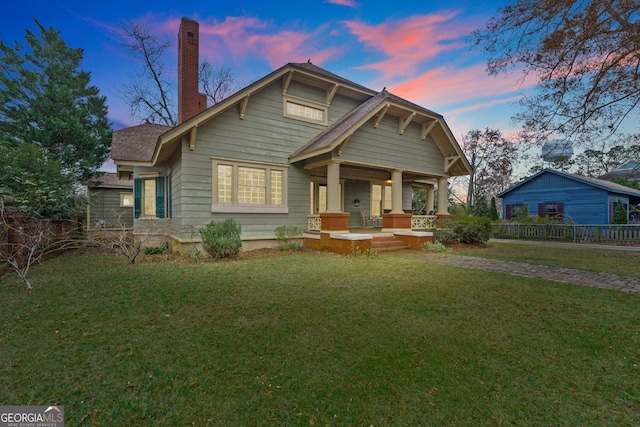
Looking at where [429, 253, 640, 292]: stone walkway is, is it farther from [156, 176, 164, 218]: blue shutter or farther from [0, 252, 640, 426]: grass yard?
[156, 176, 164, 218]: blue shutter

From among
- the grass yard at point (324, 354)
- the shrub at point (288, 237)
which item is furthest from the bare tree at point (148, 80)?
the grass yard at point (324, 354)

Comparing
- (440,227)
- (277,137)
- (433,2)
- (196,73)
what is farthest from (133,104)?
(440,227)

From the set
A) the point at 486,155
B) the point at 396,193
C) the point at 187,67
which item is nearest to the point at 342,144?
the point at 396,193

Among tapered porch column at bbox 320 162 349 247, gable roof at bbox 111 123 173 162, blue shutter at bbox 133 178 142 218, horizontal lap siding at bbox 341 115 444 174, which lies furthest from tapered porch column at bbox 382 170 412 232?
blue shutter at bbox 133 178 142 218

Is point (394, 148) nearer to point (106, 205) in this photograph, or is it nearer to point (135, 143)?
point (135, 143)

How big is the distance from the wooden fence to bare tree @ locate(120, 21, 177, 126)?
85.6ft

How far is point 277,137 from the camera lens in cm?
1095

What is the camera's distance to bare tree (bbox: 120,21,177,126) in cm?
1988

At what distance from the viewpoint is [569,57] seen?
22.4 feet

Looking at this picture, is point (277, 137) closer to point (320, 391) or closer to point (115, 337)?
point (115, 337)

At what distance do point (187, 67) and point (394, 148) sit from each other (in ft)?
31.2

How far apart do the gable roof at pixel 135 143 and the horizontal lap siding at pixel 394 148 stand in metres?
8.76

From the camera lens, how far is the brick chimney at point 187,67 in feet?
39.0

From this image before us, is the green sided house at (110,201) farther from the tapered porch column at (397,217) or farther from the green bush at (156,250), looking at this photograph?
the tapered porch column at (397,217)
